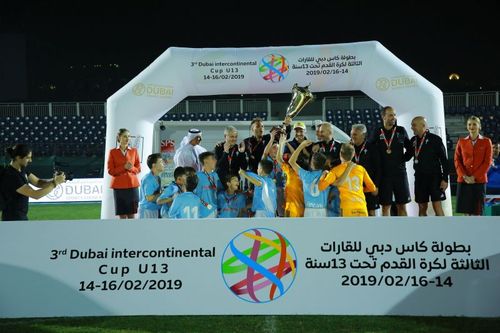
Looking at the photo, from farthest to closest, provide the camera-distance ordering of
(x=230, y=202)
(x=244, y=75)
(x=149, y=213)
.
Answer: (x=244, y=75), (x=149, y=213), (x=230, y=202)

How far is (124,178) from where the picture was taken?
8297 millimetres

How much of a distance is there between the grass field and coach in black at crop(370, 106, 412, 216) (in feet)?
8.95

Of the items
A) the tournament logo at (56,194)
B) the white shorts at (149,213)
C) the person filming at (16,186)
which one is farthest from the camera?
the tournament logo at (56,194)

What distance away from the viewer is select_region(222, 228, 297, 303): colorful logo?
443 cm

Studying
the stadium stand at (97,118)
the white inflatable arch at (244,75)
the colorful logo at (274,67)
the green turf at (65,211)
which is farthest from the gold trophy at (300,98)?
the stadium stand at (97,118)

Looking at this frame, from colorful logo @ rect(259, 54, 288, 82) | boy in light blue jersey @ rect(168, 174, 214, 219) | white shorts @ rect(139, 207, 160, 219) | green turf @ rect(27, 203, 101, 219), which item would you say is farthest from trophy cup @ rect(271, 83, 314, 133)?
green turf @ rect(27, 203, 101, 219)

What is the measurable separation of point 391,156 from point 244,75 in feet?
11.3

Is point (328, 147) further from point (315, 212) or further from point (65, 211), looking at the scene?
point (65, 211)

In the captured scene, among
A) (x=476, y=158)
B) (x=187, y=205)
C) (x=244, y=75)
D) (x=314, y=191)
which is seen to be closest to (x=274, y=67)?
(x=244, y=75)

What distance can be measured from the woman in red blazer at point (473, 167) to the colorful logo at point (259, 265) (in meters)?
3.96

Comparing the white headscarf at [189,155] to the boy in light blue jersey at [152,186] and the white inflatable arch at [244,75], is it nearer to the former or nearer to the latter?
the boy in light blue jersey at [152,186]

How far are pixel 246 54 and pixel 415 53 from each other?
94.3ft

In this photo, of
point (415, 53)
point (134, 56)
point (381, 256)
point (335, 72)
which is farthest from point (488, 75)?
point (381, 256)

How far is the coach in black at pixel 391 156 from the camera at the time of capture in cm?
681
